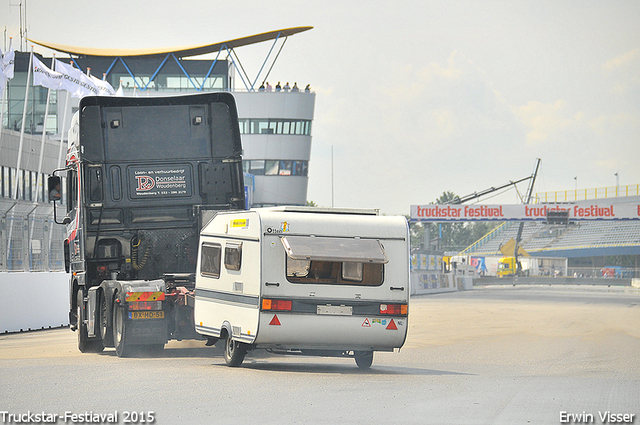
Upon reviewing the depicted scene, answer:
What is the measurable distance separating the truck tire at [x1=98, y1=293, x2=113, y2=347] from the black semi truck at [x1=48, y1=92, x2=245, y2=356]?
0.7 inches

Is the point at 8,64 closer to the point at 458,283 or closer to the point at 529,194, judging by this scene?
the point at 458,283

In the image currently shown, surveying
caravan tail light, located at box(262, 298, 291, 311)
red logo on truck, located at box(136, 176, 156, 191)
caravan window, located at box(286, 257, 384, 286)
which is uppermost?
red logo on truck, located at box(136, 176, 156, 191)

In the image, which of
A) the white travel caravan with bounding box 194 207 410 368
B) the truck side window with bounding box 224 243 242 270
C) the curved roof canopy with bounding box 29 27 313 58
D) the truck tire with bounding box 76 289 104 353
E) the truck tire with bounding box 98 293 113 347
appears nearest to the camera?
the white travel caravan with bounding box 194 207 410 368

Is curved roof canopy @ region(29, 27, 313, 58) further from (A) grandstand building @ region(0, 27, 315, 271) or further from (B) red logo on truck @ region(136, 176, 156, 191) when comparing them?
(B) red logo on truck @ region(136, 176, 156, 191)

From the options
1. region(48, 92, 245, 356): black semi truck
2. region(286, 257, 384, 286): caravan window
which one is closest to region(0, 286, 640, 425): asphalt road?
region(286, 257, 384, 286): caravan window

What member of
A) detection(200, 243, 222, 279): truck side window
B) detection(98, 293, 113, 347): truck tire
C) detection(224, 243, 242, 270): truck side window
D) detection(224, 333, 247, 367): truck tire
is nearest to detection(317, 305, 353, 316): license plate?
detection(224, 333, 247, 367): truck tire

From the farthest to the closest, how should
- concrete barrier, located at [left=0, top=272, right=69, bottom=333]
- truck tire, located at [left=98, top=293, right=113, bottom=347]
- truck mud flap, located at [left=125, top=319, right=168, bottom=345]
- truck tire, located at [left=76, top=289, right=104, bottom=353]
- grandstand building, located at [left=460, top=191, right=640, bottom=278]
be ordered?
grandstand building, located at [left=460, top=191, right=640, bottom=278] < concrete barrier, located at [left=0, top=272, right=69, bottom=333] < truck tire, located at [left=76, top=289, right=104, bottom=353] < truck tire, located at [left=98, top=293, right=113, bottom=347] < truck mud flap, located at [left=125, top=319, right=168, bottom=345]

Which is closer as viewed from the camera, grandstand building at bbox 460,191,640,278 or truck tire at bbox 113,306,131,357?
truck tire at bbox 113,306,131,357

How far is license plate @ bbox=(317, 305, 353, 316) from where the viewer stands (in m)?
13.1

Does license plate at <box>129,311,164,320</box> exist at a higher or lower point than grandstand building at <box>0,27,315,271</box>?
lower

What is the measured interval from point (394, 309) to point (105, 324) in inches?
201

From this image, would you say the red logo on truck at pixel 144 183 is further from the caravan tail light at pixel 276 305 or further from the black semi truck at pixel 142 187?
the caravan tail light at pixel 276 305

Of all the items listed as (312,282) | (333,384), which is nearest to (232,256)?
(312,282)

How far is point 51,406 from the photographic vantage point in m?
8.99
